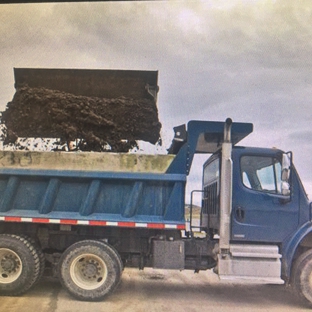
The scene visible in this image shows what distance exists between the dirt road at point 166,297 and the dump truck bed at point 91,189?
2.65 feet

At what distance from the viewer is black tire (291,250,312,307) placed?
18.2 feet

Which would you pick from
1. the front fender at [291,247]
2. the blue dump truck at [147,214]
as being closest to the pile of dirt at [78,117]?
the blue dump truck at [147,214]

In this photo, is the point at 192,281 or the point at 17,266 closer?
the point at 17,266

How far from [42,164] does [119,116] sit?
1.10 m

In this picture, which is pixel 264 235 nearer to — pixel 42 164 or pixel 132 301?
pixel 132 301

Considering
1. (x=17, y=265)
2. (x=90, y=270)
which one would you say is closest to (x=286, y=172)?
(x=90, y=270)

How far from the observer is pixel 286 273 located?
18.3 ft

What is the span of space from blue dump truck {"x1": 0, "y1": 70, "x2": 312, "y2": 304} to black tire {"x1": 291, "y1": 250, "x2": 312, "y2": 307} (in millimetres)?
11

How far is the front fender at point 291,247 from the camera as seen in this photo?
5605 millimetres

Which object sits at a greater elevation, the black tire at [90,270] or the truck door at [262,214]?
the truck door at [262,214]

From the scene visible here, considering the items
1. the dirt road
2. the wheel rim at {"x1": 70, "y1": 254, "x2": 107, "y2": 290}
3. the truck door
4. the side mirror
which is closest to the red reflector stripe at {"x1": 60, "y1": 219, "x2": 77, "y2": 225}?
the wheel rim at {"x1": 70, "y1": 254, "x2": 107, "y2": 290}

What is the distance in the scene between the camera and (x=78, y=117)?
18.3ft

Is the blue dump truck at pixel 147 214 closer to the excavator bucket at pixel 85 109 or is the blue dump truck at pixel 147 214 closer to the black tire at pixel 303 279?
the black tire at pixel 303 279

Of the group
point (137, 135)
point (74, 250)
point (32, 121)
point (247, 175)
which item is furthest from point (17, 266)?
point (247, 175)
